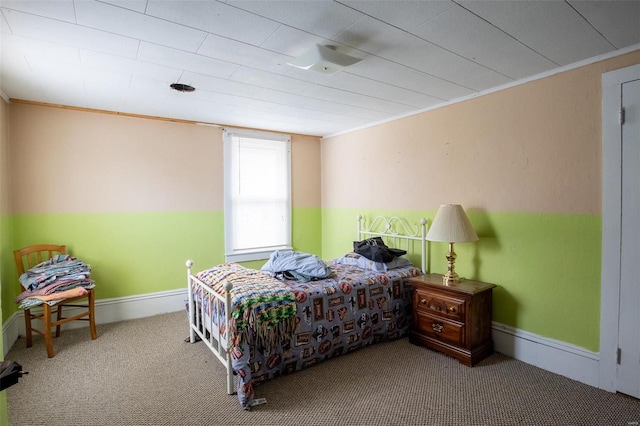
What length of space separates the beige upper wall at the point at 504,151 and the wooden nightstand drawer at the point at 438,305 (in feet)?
2.96

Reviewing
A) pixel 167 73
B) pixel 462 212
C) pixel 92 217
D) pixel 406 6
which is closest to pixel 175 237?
pixel 92 217

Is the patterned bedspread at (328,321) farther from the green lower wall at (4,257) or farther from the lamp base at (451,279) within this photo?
the green lower wall at (4,257)

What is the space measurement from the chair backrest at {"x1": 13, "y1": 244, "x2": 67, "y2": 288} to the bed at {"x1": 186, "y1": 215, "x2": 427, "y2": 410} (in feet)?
4.91

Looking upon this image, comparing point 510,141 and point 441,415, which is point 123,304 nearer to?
point 441,415

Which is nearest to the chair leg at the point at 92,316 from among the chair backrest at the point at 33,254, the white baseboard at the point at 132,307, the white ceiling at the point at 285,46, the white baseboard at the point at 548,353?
the white baseboard at the point at 132,307

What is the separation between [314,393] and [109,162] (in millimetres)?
3148

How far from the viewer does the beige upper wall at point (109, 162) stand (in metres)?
3.24

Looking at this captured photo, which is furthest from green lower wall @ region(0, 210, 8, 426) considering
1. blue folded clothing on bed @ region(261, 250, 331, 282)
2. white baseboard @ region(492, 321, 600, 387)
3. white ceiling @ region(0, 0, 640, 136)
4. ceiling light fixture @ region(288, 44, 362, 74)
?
white baseboard @ region(492, 321, 600, 387)

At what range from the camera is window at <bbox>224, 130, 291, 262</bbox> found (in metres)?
4.27

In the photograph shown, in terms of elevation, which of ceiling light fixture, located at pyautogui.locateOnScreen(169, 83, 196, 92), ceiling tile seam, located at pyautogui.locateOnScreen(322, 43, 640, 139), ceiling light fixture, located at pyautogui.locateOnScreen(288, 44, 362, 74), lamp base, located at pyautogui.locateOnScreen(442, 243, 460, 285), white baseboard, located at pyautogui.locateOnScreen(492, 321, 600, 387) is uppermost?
ceiling light fixture, located at pyautogui.locateOnScreen(169, 83, 196, 92)

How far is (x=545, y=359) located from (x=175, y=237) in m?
3.85

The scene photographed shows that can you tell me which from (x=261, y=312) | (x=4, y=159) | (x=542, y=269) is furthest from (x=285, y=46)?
(x=4, y=159)

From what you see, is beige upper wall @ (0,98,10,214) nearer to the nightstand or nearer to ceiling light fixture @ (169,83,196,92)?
ceiling light fixture @ (169,83,196,92)

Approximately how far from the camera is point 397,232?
3.86m
